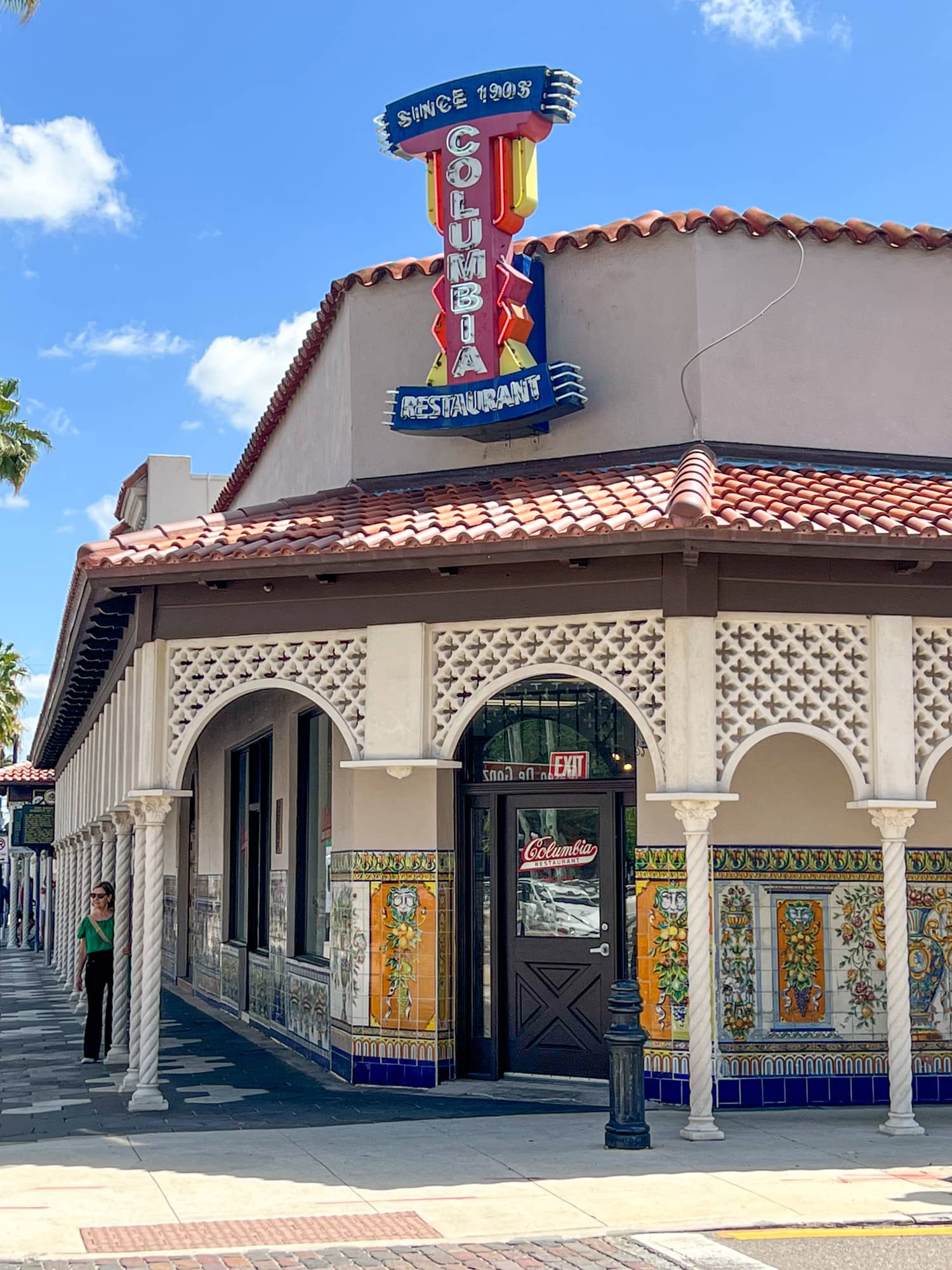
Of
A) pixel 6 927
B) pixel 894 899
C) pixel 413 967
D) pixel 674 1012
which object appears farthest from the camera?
pixel 6 927

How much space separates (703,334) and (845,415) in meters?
1.31

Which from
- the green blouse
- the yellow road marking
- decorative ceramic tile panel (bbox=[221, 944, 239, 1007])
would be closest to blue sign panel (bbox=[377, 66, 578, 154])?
the green blouse

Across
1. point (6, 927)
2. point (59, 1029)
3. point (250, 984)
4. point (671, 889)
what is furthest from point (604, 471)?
point (6, 927)

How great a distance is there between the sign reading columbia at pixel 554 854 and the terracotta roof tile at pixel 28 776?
85.6ft

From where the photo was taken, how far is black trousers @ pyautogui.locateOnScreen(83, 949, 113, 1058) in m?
13.3

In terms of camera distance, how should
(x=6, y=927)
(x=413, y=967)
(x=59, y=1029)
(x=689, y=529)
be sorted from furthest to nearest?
1. (x=6, y=927)
2. (x=59, y=1029)
3. (x=413, y=967)
4. (x=689, y=529)

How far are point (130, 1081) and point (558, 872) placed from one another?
3628 millimetres

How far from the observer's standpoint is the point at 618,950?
1135cm

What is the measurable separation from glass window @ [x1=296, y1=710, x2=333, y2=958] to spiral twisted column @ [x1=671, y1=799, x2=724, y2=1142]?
4525mm

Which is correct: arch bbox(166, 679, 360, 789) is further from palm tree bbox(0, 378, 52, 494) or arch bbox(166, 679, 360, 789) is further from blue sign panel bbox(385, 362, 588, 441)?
palm tree bbox(0, 378, 52, 494)

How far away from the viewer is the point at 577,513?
9.91 metres

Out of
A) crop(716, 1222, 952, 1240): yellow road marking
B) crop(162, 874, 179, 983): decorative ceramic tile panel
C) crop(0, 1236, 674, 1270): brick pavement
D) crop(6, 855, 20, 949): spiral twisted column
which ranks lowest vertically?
crop(6, 855, 20, 949): spiral twisted column

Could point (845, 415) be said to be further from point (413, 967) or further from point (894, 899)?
point (413, 967)

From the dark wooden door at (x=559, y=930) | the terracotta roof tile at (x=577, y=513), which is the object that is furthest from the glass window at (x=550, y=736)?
the terracotta roof tile at (x=577, y=513)
